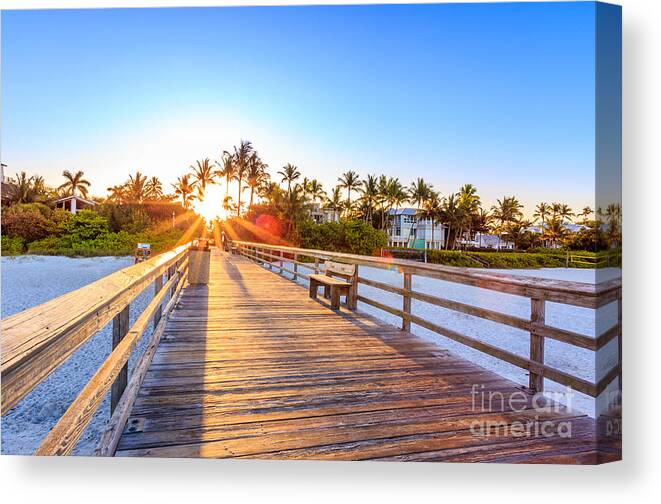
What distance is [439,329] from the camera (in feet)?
9.91

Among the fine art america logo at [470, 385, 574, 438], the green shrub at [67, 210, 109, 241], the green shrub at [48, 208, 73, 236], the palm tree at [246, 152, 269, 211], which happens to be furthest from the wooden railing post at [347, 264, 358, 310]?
the palm tree at [246, 152, 269, 211]

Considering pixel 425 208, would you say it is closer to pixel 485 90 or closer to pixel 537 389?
pixel 485 90

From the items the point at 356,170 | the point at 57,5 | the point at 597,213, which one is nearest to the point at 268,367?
the point at 597,213

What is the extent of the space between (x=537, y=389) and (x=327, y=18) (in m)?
3.03

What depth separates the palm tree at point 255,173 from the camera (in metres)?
32.3

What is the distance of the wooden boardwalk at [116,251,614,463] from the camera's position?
1.69 m

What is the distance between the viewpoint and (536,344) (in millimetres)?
2215

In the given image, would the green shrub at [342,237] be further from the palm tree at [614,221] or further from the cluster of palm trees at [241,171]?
the palm tree at [614,221]

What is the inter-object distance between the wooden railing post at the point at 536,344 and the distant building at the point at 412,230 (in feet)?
131

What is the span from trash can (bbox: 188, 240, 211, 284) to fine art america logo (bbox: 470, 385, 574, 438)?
5.37 metres

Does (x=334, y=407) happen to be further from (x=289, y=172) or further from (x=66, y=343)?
(x=289, y=172)

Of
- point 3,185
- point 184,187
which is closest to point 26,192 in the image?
point 3,185

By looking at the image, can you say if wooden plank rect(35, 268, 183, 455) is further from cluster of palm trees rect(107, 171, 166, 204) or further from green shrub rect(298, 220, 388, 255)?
cluster of palm trees rect(107, 171, 166, 204)

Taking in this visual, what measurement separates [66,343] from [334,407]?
4.45ft
